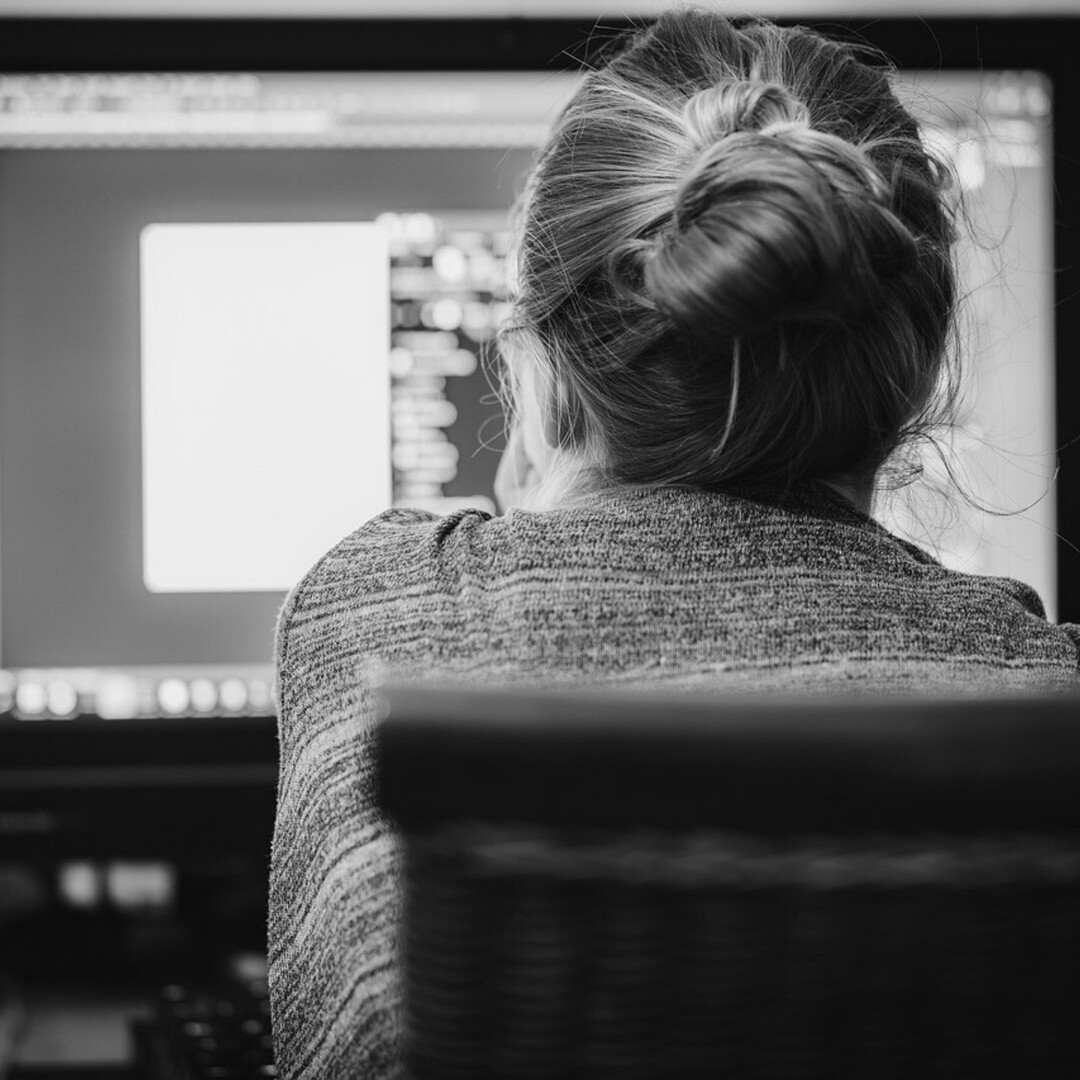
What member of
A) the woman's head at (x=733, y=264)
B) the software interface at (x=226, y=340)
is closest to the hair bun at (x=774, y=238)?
the woman's head at (x=733, y=264)

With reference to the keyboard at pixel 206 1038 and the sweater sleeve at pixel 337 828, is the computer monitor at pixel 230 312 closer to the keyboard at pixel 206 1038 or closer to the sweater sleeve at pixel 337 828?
the keyboard at pixel 206 1038

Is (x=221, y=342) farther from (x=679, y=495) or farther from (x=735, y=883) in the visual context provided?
(x=735, y=883)

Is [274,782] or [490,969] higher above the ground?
[490,969]

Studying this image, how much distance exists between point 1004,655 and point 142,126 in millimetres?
739

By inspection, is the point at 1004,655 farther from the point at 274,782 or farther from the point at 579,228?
the point at 274,782

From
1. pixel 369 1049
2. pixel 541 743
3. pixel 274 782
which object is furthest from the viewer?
pixel 274 782

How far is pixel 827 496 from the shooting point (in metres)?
0.50

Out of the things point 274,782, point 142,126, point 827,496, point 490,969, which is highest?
point 142,126

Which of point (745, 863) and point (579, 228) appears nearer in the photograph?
point (745, 863)

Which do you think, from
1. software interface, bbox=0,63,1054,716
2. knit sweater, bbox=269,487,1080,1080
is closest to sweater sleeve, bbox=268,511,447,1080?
knit sweater, bbox=269,487,1080,1080

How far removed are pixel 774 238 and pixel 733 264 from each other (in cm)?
2

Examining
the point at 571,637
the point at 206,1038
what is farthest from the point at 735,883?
the point at 206,1038

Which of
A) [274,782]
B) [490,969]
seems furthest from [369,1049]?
[274,782]

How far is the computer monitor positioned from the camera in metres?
0.90
